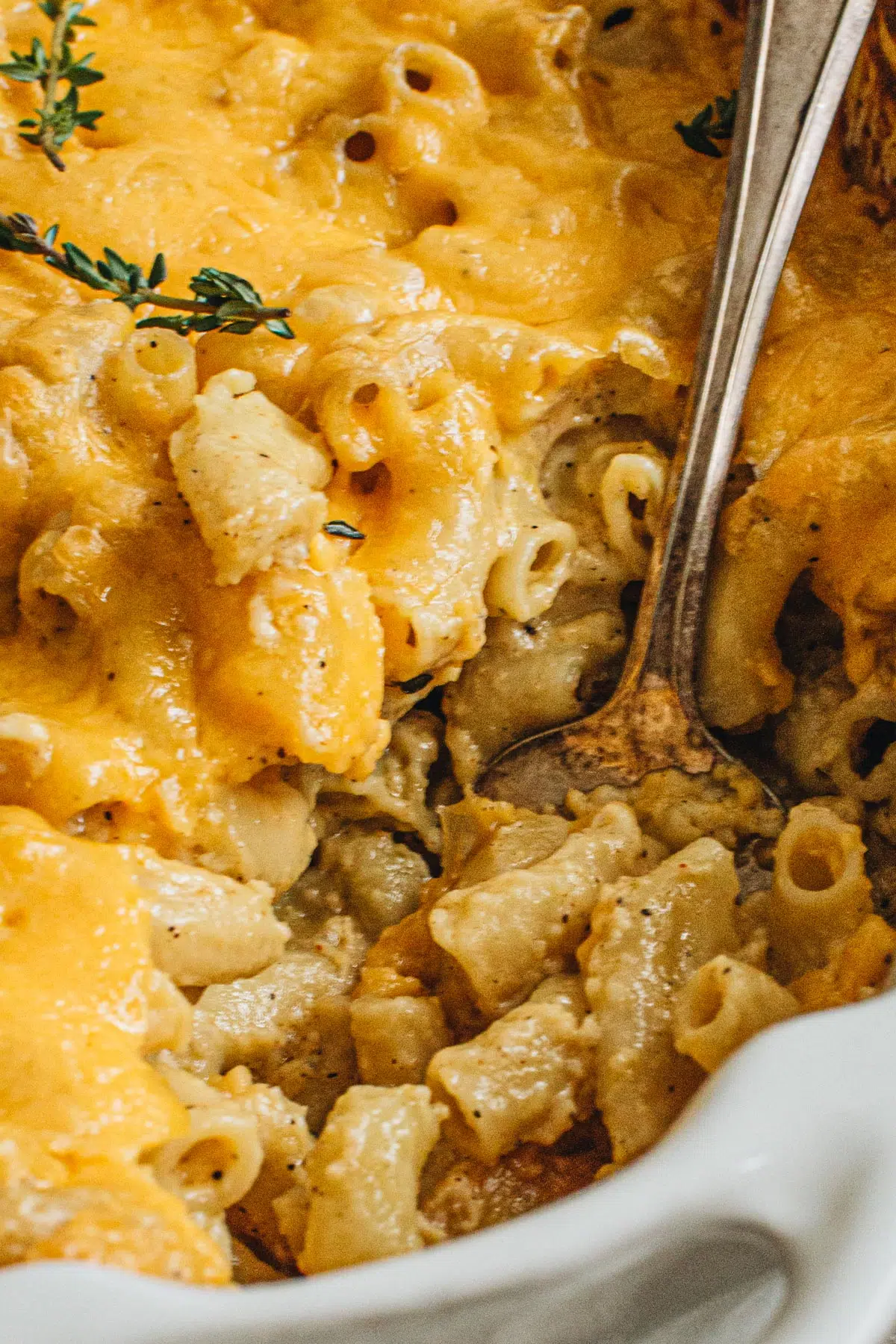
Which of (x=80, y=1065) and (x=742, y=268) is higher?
(x=742, y=268)

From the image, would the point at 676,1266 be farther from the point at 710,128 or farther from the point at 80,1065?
the point at 710,128

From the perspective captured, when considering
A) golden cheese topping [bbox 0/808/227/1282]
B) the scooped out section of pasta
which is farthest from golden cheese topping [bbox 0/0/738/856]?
golden cheese topping [bbox 0/808/227/1282]

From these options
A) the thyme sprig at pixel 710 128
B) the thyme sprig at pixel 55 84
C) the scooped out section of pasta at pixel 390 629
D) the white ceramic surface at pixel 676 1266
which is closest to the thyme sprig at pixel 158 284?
the scooped out section of pasta at pixel 390 629

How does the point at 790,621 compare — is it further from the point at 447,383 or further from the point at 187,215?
the point at 187,215

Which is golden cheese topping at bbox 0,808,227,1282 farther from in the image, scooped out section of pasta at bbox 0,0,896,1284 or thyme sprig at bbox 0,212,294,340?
thyme sprig at bbox 0,212,294,340

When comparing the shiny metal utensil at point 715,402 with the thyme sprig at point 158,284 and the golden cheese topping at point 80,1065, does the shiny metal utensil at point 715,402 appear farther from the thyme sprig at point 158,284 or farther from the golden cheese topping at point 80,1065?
the golden cheese topping at point 80,1065

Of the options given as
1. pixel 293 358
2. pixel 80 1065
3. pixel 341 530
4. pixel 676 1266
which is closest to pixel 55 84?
pixel 293 358
